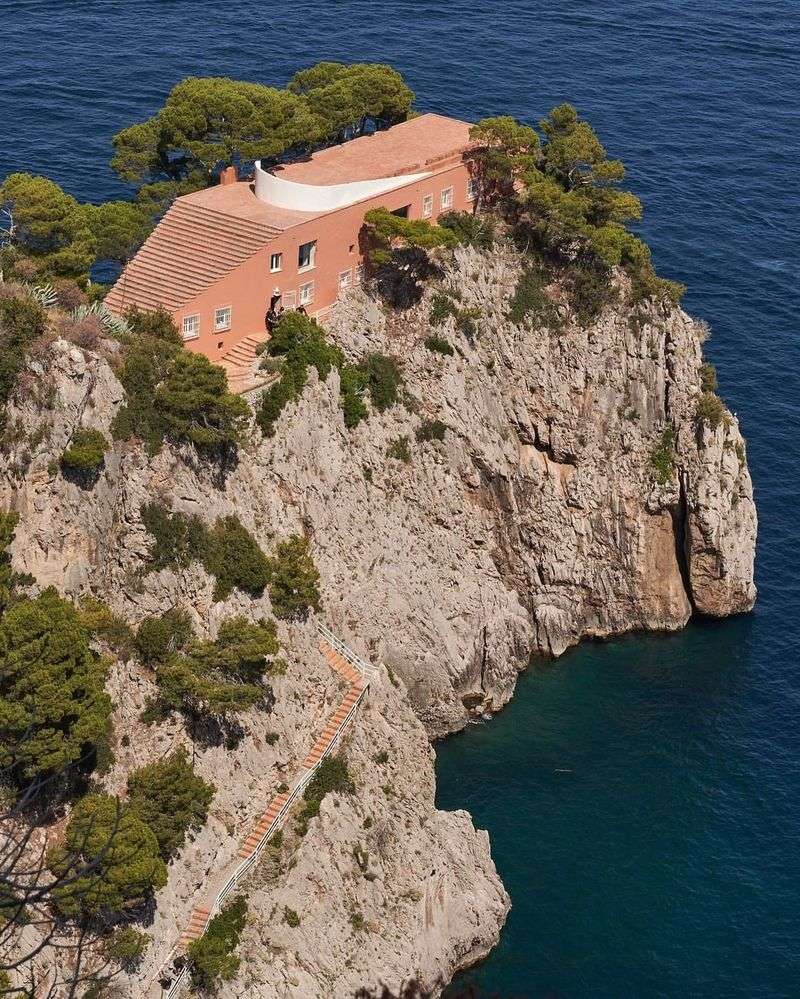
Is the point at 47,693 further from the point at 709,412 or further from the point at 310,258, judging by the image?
the point at 709,412

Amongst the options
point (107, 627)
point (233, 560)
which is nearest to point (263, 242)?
point (233, 560)

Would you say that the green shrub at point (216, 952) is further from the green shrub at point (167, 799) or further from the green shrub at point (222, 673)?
the green shrub at point (222, 673)

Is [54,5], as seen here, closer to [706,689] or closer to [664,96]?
[664,96]

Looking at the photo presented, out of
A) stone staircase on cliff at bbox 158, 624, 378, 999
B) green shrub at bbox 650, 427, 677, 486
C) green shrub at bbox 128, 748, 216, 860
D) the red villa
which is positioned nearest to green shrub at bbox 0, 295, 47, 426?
the red villa

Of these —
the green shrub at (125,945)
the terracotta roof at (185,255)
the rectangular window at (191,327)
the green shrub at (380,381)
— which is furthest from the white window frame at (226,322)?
the green shrub at (125,945)

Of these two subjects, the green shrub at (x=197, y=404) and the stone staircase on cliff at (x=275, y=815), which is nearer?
the stone staircase on cliff at (x=275, y=815)
